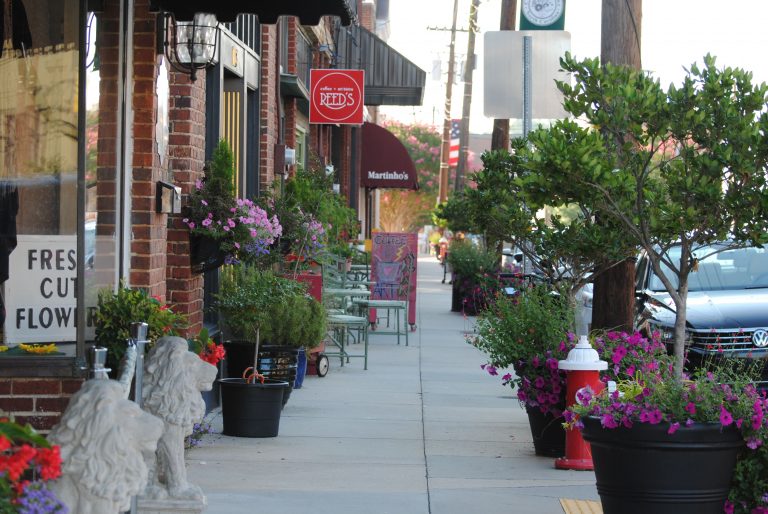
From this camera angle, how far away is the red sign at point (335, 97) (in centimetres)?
1641

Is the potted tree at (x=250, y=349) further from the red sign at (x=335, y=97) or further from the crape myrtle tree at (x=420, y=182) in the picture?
the crape myrtle tree at (x=420, y=182)

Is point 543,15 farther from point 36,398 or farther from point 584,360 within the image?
point 36,398

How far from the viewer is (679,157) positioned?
266 inches

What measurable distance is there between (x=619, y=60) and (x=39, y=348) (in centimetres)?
450

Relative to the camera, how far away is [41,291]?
22.0ft

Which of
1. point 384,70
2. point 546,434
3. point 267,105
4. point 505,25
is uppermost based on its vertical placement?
point 505,25

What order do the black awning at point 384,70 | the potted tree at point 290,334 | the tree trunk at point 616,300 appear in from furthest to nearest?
the black awning at point 384,70
the potted tree at point 290,334
the tree trunk at point 616,300

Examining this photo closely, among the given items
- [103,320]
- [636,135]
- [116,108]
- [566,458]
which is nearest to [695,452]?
[636,135]

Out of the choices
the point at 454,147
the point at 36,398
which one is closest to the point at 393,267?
the point at 36,398

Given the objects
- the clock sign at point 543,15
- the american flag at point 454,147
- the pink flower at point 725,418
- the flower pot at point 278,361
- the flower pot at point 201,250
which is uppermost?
the american flag at point 454,147

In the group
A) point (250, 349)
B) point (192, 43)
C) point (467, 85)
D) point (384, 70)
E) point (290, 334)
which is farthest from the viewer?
point (467, 85)

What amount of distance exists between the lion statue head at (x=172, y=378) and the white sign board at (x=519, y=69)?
5629 mm

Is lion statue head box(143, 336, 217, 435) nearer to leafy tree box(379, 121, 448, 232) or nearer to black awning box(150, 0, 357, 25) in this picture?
black awning box(150, 0, 357, 25)

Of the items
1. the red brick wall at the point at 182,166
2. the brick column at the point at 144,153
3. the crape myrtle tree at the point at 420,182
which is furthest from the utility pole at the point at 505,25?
the crape myrtle tree at the point at 420,182
